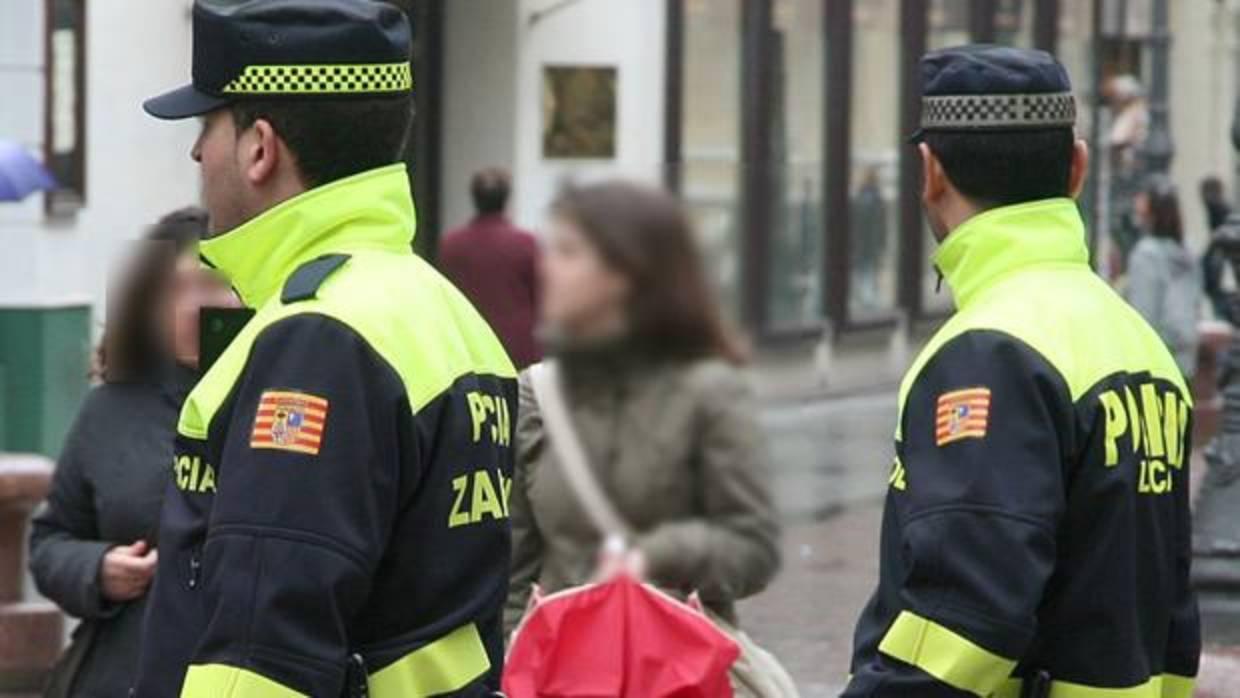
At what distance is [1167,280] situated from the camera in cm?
2031

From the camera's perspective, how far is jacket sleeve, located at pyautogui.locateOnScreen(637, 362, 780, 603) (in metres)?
2.80

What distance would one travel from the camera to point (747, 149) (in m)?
23.5

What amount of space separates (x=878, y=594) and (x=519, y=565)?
0.64 meters

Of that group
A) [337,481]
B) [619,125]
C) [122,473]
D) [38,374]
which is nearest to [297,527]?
[337,481]

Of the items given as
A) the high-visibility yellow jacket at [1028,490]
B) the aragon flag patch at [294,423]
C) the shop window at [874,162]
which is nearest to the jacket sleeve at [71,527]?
the high-visibility yellow jacket at [1028,490]

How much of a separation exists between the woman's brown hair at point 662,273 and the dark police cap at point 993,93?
6.37ft

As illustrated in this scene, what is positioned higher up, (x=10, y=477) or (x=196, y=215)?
(x=196, y=215)

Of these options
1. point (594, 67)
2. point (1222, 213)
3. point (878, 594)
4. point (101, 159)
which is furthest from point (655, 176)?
point (1222, 213)

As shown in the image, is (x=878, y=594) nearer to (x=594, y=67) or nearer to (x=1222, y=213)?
(x=594, y=67)

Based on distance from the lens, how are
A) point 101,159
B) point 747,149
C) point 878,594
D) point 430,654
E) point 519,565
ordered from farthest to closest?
1. point 747,149
2. point 101,159
3. point 519,565
4. point 878,594
5. point 430,654

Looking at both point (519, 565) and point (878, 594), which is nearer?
point (878, 594)

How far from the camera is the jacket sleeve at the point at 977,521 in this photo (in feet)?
14.6

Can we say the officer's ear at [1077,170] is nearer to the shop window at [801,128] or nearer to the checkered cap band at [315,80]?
the checkered cap band at [315,80]

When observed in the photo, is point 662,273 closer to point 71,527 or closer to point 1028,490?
point 1028,490
